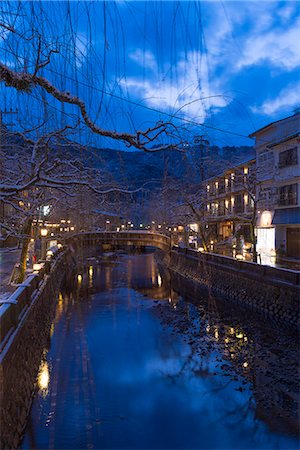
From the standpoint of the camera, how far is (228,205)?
53.1m

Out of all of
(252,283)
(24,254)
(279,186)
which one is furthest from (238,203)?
(24,254)

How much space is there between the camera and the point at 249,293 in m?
23.3

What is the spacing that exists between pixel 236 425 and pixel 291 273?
973 cm

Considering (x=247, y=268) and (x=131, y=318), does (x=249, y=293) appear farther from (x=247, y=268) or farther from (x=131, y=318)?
(x=131, y=318)

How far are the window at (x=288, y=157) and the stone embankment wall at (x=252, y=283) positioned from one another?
38.4 ft

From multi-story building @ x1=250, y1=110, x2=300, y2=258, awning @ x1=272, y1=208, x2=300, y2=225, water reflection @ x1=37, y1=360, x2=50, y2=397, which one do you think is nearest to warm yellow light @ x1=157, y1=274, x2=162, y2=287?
multi-story building @ x1=250, y1=110, x2=300, y2=258

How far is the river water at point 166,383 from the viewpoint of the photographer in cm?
993

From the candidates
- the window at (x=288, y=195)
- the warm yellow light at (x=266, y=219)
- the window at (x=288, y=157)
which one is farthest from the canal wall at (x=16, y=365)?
the warm yellow light at (x=266, y=219)

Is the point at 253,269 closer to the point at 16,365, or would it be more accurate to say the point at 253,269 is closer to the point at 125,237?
the point at 16,365

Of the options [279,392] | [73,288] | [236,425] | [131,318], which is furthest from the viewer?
[73,288]

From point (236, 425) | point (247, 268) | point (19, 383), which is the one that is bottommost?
point (236, 425)

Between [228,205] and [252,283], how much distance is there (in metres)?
31.2

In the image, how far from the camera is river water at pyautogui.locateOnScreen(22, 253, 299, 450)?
993 cm

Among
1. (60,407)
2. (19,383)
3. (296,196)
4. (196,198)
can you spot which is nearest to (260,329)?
(60,407)
